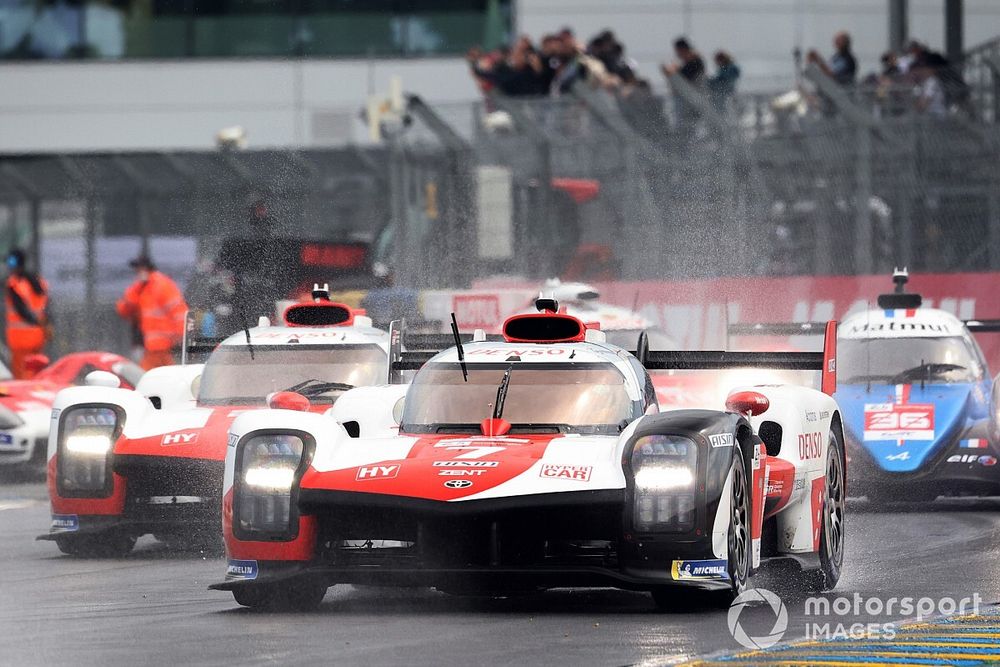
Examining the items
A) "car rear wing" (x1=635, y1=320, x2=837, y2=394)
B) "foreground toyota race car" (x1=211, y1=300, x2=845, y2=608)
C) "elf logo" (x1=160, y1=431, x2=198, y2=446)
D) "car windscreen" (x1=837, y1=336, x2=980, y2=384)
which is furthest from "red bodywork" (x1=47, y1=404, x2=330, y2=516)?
"car windscreen" (x1=837, y1=336, x2=980, y2=384)

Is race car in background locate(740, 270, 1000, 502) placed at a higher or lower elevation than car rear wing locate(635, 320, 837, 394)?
lower

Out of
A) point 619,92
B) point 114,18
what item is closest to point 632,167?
point 619,92

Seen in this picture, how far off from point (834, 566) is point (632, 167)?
35.6ft

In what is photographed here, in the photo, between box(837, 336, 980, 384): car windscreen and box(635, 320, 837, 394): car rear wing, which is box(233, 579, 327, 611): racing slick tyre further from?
box(837, 336, 980, 384): car windscreen

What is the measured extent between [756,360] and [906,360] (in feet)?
14.2

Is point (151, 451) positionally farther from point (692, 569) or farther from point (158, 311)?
point (158, 311)

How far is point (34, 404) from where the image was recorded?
16.5m

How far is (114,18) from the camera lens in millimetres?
33031

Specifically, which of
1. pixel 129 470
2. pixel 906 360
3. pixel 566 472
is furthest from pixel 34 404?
pixel 566 472

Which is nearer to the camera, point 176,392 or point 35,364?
point 176,392

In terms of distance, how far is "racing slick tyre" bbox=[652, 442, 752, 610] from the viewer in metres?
8.35

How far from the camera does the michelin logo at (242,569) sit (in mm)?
8508

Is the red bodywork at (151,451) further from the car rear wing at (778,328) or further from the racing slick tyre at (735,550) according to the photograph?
the car rear wing at (778,328)

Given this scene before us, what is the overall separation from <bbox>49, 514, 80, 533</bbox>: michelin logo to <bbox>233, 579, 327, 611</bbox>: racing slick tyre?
258cm
